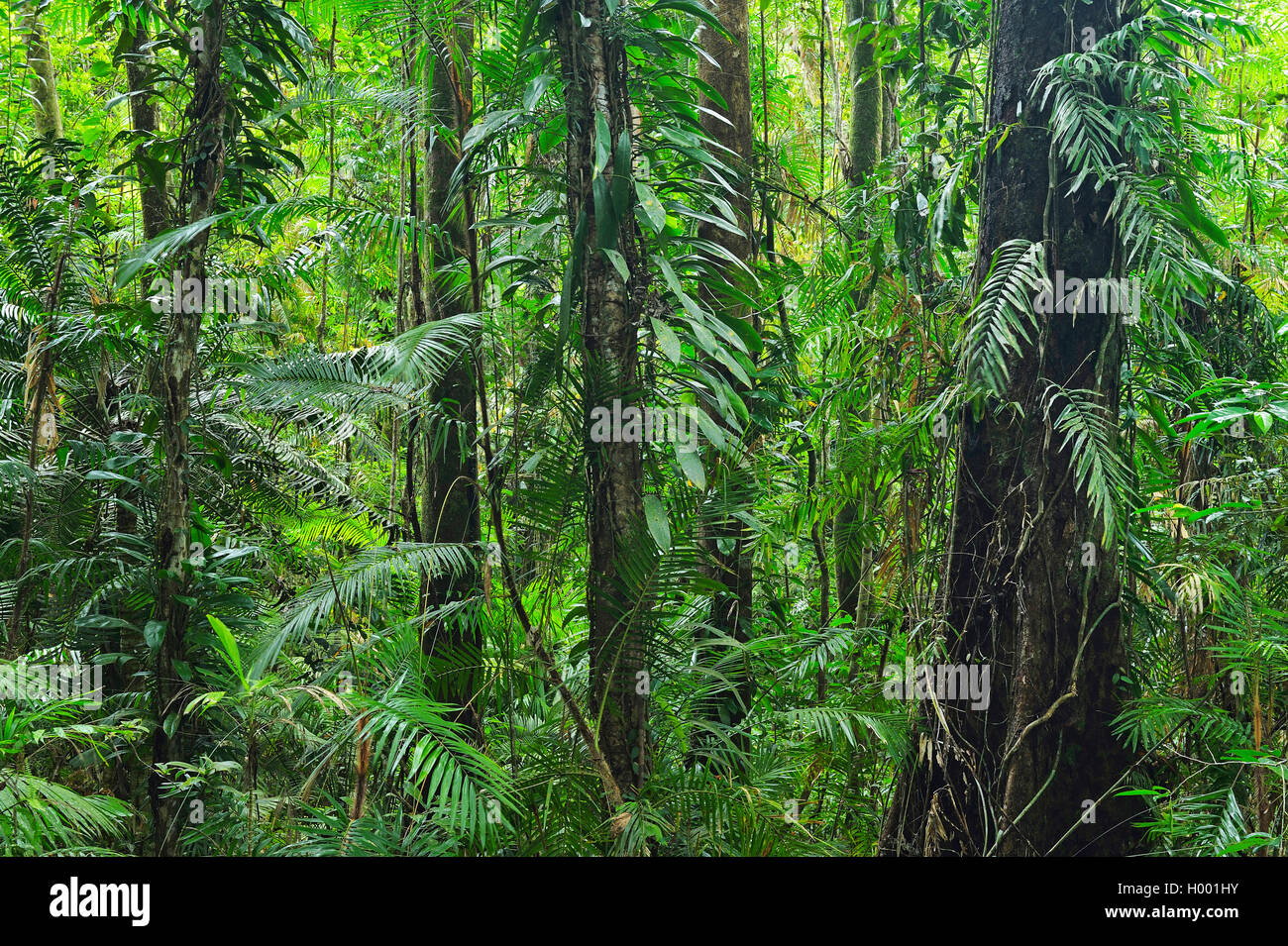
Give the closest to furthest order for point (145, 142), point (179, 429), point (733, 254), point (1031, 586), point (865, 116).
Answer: point (1031, 586) → point (179, 429) → point (733, 254) → point (145, 142) → point (865, 116)

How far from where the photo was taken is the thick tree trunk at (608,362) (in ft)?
8.50

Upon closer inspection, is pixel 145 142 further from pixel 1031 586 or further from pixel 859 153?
pixel 1031 586

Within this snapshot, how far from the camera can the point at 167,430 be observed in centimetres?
296

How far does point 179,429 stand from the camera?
296 centimetres

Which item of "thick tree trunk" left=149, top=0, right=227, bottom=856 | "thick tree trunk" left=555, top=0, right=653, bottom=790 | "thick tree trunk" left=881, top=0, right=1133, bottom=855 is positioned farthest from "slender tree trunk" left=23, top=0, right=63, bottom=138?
"thick tree trunk" left=881, top=0, right=1133, bottom=855

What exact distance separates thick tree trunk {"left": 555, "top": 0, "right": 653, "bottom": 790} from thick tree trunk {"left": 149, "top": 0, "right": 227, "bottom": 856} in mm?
1301

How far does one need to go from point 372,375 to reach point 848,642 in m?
1.94

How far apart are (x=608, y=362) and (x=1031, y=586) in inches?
56.1

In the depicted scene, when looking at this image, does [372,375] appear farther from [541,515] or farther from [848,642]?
[848,642]

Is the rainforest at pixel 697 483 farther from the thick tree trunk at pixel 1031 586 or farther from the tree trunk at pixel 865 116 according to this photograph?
the tree trunk at pixel 865 116

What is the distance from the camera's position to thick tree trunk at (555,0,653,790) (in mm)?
2590

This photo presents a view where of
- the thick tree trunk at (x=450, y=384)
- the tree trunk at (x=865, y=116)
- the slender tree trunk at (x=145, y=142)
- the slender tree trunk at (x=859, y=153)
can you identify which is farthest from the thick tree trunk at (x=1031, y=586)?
the slender tree trunk at (x=145, y=142)

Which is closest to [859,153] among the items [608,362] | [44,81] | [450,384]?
[450,384]
